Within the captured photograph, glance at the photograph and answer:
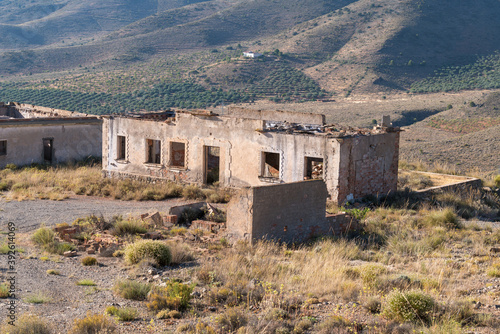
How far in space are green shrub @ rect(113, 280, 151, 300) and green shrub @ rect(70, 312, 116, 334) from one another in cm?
162

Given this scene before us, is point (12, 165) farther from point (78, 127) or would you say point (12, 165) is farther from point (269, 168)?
point (269, 168)

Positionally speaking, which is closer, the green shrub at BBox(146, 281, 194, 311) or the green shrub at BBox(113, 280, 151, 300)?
the green shrub at BBox(146, 281, 194, 311)

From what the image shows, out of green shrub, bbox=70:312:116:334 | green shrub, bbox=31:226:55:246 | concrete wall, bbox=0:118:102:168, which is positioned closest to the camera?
green shrub, bbox=70:312:116:334

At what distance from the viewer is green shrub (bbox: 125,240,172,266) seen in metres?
11.8

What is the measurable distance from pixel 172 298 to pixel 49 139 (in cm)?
2085

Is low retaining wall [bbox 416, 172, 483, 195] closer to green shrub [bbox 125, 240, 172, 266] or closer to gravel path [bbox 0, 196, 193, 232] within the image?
gravel path [bbox 0, 196, 193, 232]

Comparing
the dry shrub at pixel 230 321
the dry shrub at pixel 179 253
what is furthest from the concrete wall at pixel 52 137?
the dry shrub at pixel 230 321

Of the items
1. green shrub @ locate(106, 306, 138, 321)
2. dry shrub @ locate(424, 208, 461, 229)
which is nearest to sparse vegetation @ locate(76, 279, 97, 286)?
green shrub @ locate(106, 306, 138, 321)

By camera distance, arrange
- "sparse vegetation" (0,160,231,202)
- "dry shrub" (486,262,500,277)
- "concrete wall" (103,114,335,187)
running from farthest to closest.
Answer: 1. "sparse vegetation" (0,160,231,202)
2. "concrete wall" (103,114,335,187)
3. "dry shrub" (486,262,500,277)

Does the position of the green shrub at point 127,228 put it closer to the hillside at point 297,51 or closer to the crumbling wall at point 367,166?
the crumbling wall at point 367,166

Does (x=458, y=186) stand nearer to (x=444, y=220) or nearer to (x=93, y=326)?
(x=444, y=220)

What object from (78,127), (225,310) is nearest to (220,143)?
(78,127)

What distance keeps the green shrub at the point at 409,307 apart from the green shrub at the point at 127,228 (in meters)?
7.84

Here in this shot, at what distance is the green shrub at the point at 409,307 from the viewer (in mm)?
8477
